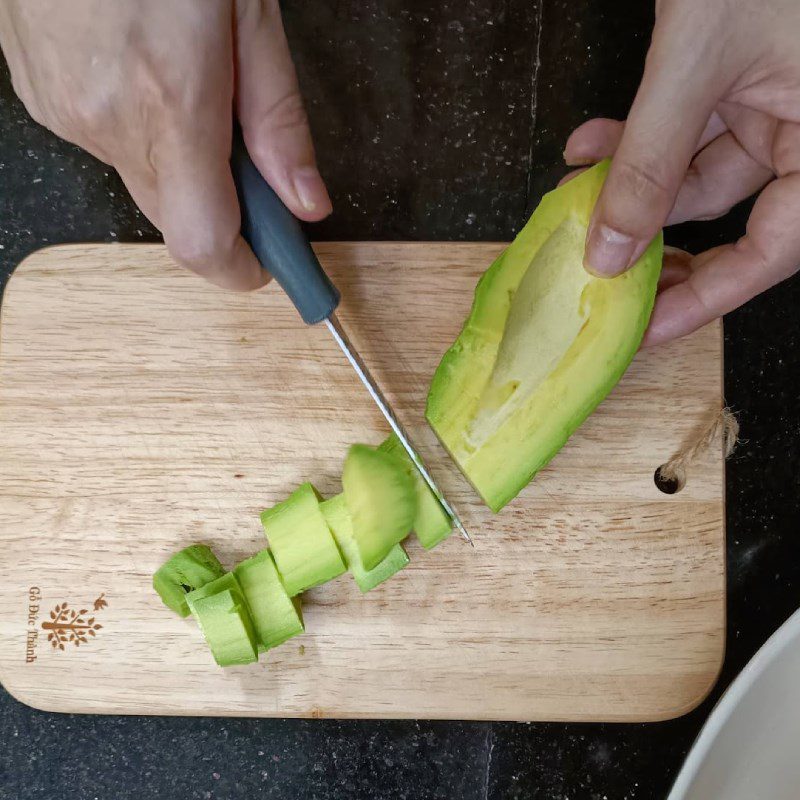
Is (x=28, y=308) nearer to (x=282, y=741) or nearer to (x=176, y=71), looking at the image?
(x=176, y=71)

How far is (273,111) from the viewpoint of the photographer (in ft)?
Answer: 2.76

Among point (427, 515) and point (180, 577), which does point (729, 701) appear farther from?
point (180, 577)

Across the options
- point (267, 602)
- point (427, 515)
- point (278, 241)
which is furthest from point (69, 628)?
point (278, 241)

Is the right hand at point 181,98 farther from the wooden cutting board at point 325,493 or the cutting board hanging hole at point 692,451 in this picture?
the cutting board hanging hole at point 692,451

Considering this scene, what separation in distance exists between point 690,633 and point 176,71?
0.94 meters

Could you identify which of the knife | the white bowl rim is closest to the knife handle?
the knife

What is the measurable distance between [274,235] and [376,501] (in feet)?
1.16

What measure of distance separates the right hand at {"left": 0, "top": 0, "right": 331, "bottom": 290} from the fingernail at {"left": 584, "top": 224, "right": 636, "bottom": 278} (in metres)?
0.31

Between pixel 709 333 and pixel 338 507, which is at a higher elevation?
pixel 709 333

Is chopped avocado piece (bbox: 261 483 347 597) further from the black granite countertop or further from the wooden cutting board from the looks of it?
the black granite countertop

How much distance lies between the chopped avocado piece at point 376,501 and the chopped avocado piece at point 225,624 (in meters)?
0.17

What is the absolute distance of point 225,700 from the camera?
1.04m

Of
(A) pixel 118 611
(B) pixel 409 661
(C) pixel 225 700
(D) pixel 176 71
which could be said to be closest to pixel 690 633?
(B) pixel 409 661

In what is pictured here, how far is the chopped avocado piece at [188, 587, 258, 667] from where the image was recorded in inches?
38.1
